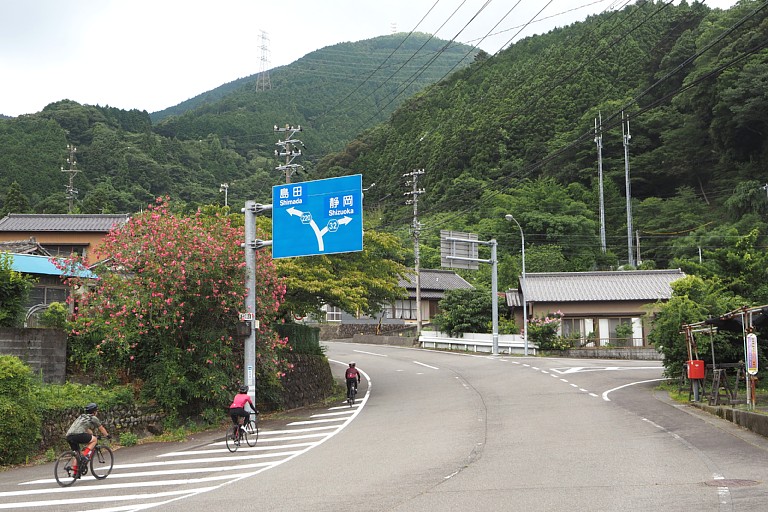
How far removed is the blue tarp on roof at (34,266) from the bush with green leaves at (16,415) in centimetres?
778

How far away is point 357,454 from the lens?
1514 centimetres

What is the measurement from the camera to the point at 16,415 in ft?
49.6

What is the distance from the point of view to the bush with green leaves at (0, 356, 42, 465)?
15.0 meters

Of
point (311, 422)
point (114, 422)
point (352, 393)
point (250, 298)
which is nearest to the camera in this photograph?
point (114, 422)

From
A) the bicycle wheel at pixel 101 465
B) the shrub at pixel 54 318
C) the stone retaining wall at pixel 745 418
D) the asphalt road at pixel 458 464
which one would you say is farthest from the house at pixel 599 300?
the bicycle wheel at pixel 101 465

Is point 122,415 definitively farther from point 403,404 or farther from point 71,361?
point 403,404

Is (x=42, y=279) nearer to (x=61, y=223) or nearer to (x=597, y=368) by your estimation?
(x=597, y=368)

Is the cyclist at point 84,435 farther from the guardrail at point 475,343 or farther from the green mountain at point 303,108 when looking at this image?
the green mountain at point 303,108

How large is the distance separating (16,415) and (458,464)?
8.75m

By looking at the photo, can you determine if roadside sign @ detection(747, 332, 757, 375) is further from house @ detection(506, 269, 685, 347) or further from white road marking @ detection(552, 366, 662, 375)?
house @ detection(506, 269, 685, 347)

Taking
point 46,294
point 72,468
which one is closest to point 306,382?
point 46,294

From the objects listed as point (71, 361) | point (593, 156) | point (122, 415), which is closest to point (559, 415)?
point (122, 415)

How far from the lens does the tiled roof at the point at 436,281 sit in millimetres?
69250

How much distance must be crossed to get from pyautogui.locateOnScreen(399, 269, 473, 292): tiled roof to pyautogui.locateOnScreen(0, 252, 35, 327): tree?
4891 cm
